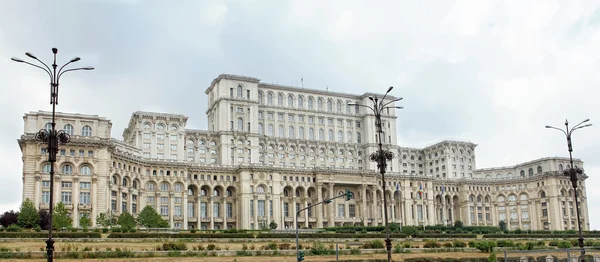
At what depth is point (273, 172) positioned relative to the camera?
136 m

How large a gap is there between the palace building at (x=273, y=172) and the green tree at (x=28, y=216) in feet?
30.5

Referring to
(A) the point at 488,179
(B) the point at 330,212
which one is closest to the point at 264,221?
(B) the point at 330,212

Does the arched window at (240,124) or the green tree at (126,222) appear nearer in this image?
the green tree at (126,222)

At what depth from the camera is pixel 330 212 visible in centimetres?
13788

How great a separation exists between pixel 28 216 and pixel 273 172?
5662 cm

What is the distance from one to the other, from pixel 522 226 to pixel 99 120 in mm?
111746

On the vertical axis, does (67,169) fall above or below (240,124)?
below

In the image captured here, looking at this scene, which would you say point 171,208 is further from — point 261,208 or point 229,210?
point 261,208

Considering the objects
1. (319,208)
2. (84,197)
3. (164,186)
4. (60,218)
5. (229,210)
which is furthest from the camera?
(319,208)

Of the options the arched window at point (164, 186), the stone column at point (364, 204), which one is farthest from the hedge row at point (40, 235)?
the stone column at point (364, 204)

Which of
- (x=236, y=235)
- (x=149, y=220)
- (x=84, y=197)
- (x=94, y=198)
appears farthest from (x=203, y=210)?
(x=236, y=235)

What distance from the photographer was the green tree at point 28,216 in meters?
90.7

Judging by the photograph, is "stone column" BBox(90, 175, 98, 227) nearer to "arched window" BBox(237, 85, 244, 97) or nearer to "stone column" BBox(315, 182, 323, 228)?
"arched window" BBox(237, 85, 244, 97)

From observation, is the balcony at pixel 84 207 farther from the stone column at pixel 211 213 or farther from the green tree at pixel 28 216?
the stone column at pixel 211 213
